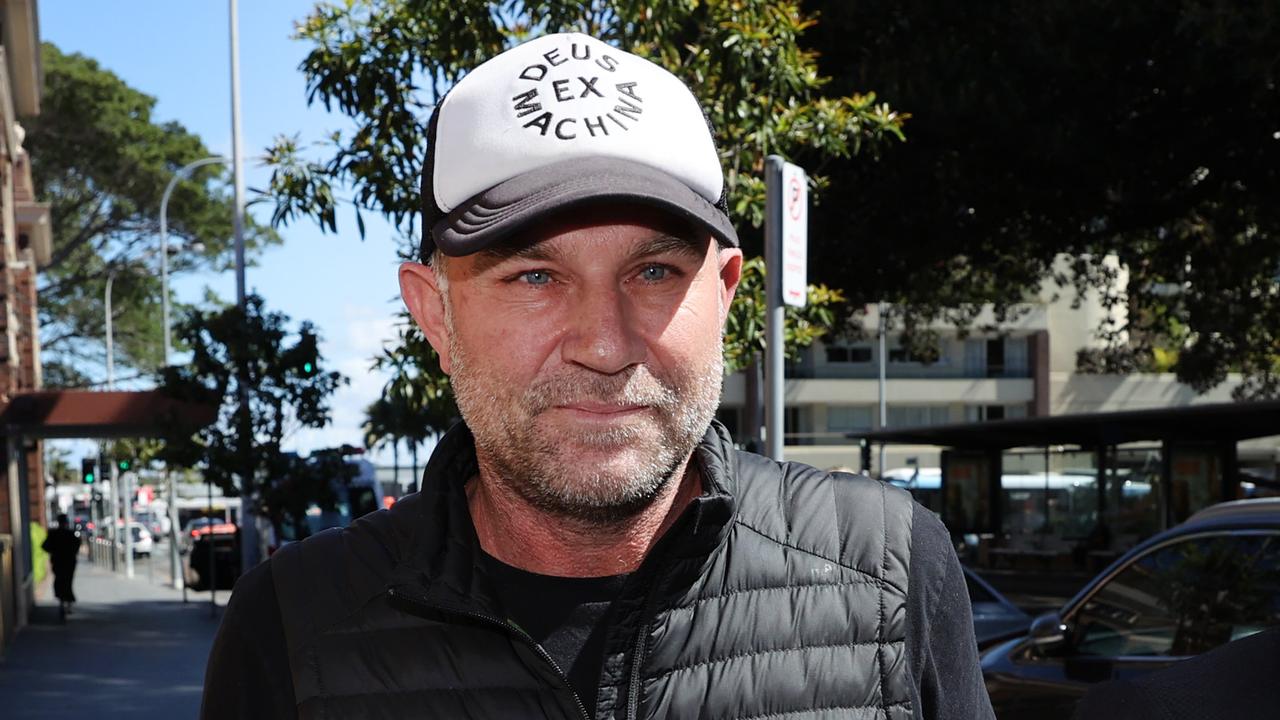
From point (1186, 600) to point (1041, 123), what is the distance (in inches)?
348

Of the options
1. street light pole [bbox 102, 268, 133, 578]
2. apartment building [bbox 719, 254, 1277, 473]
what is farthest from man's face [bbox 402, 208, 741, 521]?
apartment building [bbox 719, 254, 1277, 473]

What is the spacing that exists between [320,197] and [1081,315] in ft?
199

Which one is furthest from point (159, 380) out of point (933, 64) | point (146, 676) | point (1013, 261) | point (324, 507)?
point (933, 64)

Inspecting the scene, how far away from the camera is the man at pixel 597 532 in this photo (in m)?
1.93

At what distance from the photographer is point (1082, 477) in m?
24.7

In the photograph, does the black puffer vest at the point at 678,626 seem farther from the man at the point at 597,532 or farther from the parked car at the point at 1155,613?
the parked car at the point at 1155,613

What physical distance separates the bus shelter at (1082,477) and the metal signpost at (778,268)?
12350 millimetres

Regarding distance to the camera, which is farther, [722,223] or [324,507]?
[324,507]

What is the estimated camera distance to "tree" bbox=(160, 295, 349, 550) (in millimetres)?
23125

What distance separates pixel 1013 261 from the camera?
2161 cm

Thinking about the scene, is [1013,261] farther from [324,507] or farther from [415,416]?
[415,416]

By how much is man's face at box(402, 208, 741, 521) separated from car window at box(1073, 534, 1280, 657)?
3.97 meters

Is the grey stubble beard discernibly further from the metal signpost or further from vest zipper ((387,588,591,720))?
the metal signpost

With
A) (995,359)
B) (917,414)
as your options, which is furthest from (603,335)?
(917,414)
